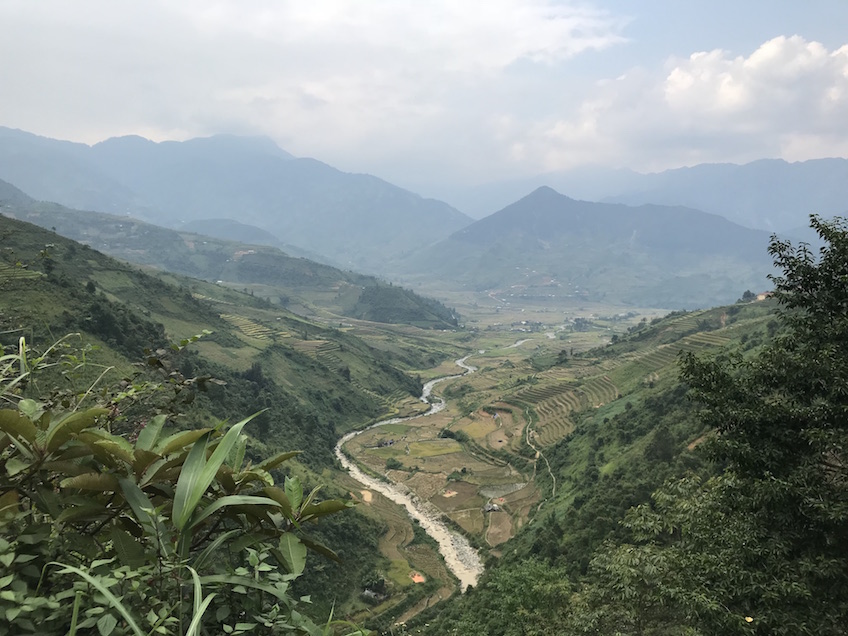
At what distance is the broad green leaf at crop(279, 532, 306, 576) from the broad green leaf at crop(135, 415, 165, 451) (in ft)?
2.68

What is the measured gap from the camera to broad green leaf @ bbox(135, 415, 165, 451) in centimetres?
236

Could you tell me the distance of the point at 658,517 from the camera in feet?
36.6

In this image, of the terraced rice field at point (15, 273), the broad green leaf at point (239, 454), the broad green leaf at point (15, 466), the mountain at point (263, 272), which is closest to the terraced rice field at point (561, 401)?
the terraced rice field at point (15, 273)

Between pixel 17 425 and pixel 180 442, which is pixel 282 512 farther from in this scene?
pixel 17 425

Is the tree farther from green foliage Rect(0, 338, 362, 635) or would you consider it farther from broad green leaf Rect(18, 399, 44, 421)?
broad green leaf Rect(18, 399, 44, 421)

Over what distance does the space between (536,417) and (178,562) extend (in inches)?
2313

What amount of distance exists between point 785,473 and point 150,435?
8.29 metres

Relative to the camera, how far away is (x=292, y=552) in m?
2.26

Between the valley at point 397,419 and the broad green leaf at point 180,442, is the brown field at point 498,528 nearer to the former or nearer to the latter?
the valley at point 397,419

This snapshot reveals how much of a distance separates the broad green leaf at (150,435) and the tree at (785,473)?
7076 mm

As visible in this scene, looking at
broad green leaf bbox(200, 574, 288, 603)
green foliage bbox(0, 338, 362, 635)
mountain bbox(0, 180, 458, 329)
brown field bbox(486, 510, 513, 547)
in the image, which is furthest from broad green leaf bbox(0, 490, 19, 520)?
mountain bbox(0, 180, 458, 329)

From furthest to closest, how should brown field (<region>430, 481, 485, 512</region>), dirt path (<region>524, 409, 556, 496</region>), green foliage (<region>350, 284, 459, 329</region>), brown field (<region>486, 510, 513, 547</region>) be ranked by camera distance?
green foliage (<region>350, 284, 459, 329</region>) < brown field (<region>430, 481, 485, 512</region>) < dirt path (<region>524, 409, 556, 496</region>) < brown field (<region>486, 510, 513, 547</region>)

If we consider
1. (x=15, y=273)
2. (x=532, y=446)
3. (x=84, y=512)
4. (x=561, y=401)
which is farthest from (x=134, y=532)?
(x=561, y=401)

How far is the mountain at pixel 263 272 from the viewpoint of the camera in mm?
151875
